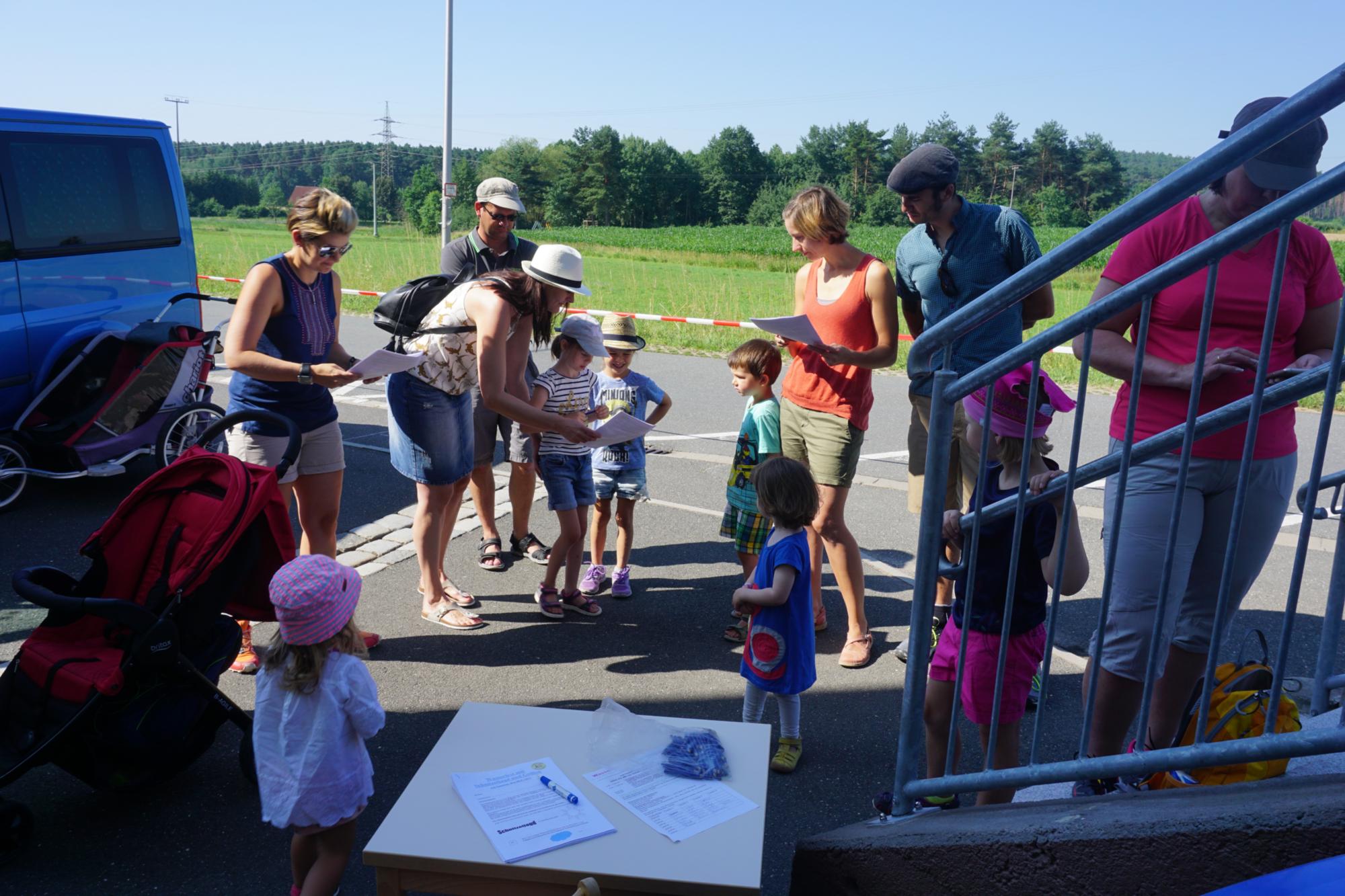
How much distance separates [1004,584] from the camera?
3068mm

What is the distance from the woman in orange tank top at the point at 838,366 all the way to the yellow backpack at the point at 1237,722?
6.02ft

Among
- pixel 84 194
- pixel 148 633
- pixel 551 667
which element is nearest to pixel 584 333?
pixel 551 667

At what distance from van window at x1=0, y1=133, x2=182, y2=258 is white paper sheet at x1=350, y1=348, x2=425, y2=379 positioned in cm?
396

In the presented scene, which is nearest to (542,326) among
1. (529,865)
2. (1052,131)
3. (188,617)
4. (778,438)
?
(778,438)

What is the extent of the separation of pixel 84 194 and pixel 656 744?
6529 mm

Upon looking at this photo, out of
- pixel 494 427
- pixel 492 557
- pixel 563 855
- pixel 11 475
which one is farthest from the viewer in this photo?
pixel 11 475

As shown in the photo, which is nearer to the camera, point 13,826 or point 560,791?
point 560,791

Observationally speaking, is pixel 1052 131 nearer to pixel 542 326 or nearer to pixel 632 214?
pixel 632 214

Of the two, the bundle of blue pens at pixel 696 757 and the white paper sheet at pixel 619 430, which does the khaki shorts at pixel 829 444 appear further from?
the bundle of blue pens at pixel 696 757

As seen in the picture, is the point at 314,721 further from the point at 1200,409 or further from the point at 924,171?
the point at 924,171

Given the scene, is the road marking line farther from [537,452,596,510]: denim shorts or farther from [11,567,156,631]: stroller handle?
[11,567,156,631]: stroller handle

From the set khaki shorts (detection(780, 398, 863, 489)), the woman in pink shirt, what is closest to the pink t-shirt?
the woman in pink shirt

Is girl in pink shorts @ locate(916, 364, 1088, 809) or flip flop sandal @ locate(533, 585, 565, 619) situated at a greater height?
girl in pink shorts @ locate(916, 364, 1088, 809)

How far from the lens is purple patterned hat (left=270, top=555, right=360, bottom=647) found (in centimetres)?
270
